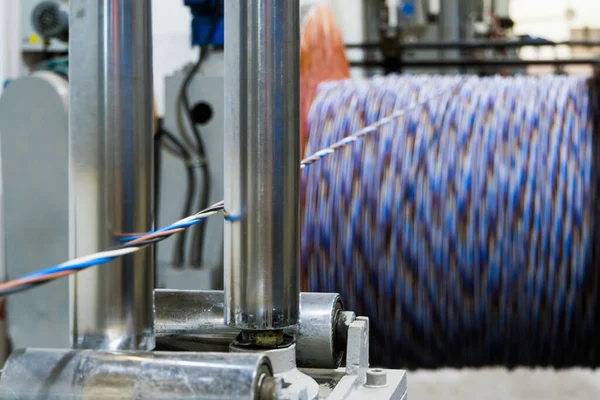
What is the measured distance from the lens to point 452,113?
1.50m

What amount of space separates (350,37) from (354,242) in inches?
122

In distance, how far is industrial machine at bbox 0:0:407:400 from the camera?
1.60 feet

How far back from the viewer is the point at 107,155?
527mm

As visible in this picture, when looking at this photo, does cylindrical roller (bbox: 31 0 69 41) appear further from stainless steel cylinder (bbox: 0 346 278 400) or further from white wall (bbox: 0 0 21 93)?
stainless steel cylinder (bbox: 0 346 278 400)

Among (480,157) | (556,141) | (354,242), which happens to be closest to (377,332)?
(354,242)

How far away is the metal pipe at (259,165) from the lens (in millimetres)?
565

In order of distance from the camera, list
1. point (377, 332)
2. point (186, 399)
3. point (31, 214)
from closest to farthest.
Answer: point (186, 399), point (31, 214), point (377, 332)

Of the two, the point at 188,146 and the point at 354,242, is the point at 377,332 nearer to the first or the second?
the point at 354,242

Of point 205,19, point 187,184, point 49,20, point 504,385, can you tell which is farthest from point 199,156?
point 504,385

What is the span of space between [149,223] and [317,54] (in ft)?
4.03

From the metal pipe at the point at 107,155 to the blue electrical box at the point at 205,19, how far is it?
1.06 m

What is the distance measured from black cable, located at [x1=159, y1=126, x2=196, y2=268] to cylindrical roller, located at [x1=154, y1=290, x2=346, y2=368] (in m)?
0.89

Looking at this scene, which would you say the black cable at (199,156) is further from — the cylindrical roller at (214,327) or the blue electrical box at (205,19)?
the cylindrical roller at (214,327)

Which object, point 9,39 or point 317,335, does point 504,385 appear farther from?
point 9,39
